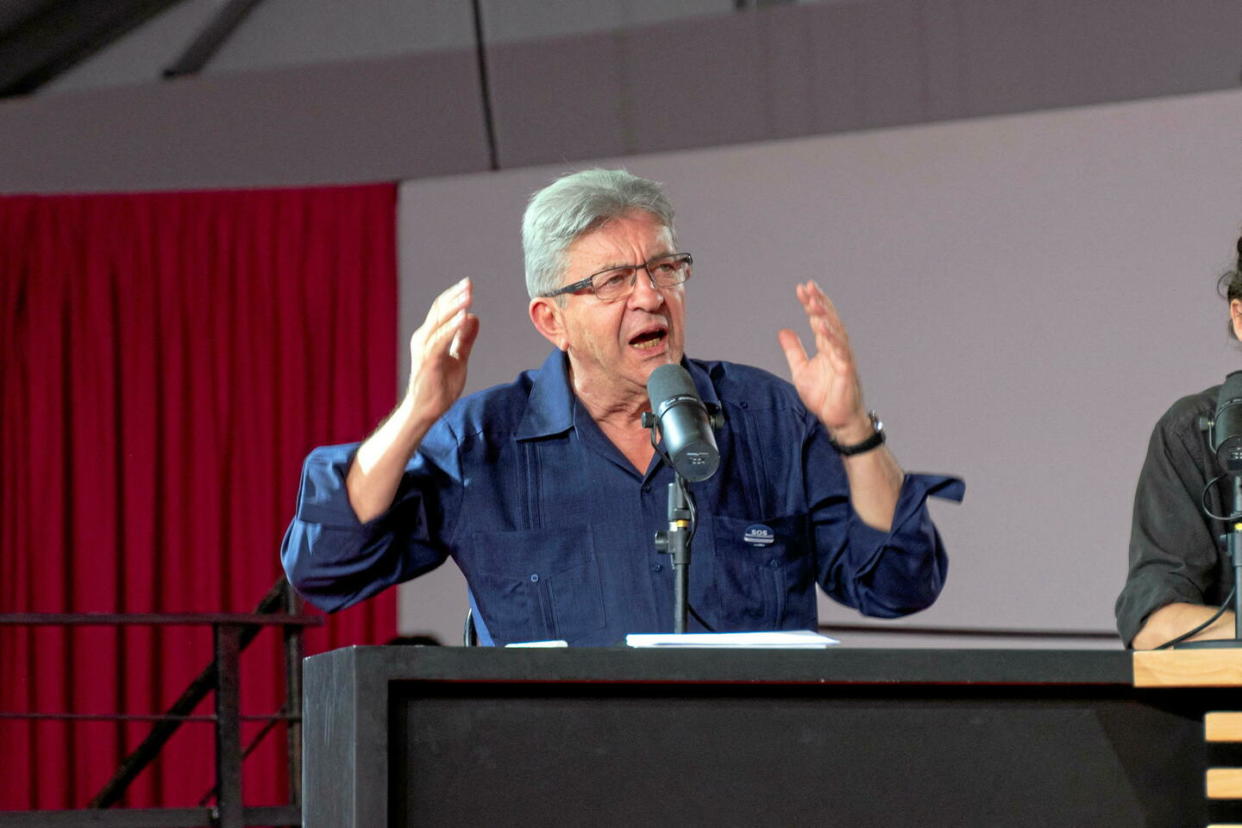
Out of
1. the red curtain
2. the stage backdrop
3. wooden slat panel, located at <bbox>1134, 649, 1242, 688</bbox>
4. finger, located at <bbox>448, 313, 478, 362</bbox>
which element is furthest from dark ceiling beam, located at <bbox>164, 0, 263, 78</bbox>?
wooden slat panel, located at <bbox>1134, 649, 1242, 688</bbox>

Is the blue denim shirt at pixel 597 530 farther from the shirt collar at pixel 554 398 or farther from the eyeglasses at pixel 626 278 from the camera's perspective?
the eyeglasses at pixel 626 278

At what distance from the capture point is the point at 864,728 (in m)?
1.39

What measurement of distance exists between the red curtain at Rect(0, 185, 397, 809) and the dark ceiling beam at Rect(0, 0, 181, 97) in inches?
20.7

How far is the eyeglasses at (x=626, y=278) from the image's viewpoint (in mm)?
2158

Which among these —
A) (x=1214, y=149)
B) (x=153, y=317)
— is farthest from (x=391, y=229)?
(x=1214, y=149)

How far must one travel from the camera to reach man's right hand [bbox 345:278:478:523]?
76.3 inches

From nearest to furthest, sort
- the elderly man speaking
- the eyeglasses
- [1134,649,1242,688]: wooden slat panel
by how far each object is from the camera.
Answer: [1134,649,1242,688]: wooden slat panel < the elderly man speaking < the eyeglasses

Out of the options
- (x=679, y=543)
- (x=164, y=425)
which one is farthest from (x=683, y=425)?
(x=164, y=425)

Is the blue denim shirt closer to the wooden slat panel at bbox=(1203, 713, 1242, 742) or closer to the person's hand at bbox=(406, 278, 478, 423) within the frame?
the person's hand at bbox=(406, 278, 478, 423)

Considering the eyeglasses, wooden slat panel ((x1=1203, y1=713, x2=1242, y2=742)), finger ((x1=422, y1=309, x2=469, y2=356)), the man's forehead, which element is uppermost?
the man's forehead

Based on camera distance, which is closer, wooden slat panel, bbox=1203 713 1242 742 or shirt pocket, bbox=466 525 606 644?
wooden slat panel, bbox=1203 713 1242 742

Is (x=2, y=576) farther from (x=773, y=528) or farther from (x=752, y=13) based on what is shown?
(x=773, y=528)

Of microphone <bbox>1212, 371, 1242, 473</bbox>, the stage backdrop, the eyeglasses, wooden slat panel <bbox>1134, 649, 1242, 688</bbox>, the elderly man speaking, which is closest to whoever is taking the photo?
wooden slat panel <bbox>1134, 649, 1242, 688</bbox>

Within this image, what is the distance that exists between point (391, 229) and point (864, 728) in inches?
180
